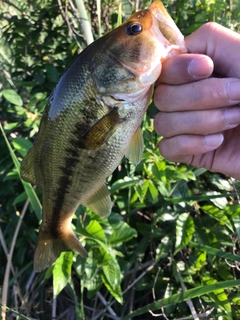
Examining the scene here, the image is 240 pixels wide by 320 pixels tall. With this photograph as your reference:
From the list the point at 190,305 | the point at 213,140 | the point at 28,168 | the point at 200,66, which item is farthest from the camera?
the point at 190,305

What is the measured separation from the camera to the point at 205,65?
999 mm

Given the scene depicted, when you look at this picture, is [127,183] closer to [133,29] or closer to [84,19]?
[84,19]

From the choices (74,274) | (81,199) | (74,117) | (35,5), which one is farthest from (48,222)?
(35,5)

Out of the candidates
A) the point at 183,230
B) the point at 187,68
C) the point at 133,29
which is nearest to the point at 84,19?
the point at 133,29

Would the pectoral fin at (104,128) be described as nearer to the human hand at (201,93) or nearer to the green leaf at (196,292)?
the human hand at (201,93)

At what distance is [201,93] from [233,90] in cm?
8

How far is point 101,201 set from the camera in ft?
4.31

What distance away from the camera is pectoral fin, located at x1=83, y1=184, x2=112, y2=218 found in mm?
1303

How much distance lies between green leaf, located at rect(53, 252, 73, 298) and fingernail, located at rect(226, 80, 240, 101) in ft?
3.09

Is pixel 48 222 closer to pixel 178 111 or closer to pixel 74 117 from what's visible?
pixel 74 117

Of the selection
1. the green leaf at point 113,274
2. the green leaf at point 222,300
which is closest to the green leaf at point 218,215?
the green leaf at point 222,300

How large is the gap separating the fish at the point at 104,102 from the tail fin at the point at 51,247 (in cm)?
27

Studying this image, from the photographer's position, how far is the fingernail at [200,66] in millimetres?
996

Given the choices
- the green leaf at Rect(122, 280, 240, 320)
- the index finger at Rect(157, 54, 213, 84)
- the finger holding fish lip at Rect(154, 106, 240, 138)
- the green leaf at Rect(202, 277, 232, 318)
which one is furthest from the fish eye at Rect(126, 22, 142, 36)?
the green leaf at Rect(202, 277, 232, 318)
